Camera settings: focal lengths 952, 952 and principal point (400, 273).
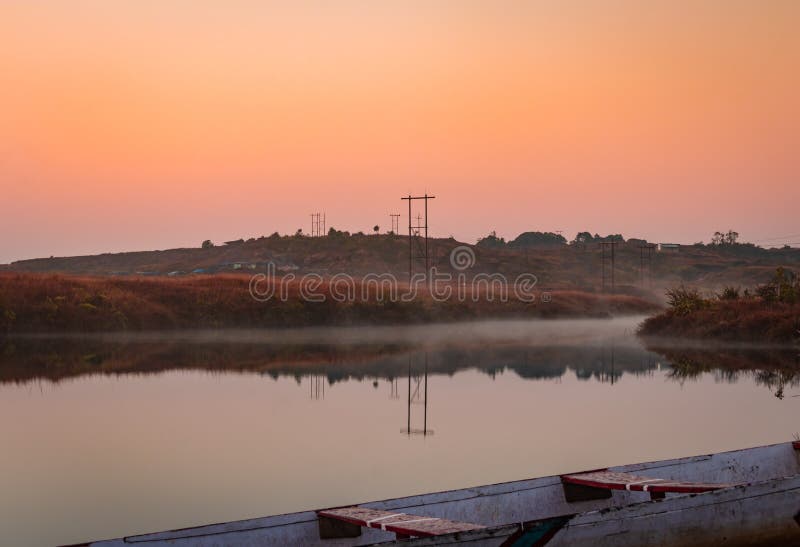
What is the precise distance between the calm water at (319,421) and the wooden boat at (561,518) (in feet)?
13.5

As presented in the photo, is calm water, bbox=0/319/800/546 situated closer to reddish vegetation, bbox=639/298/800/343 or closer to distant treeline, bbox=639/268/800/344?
reddish vegetation, bbox=639/298/800/343

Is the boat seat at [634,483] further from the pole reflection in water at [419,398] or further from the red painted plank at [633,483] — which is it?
the pole reflection in water at [419,398]

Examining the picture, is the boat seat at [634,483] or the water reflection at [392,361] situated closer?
the boat seat at [634,483]

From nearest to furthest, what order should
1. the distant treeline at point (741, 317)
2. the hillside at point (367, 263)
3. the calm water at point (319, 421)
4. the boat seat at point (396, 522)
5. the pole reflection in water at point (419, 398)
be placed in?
the boat seat at point (396, 522) < the calm water at point (319, 421) < the pole reflection in water at point (419, 398) < the distant treeline at point (741, 317) < the hillside at point (367, 263)

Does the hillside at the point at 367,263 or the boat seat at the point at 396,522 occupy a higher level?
the hillside at the point at 367,263

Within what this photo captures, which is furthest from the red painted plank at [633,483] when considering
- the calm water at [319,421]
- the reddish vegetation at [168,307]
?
the reddish vegetation at [168,307]

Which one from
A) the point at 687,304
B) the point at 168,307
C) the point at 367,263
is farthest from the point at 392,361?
the point at 367,263

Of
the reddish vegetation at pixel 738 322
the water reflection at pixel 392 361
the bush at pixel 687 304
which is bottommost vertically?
the water reflection at pixel 392 361

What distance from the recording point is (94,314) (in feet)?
191

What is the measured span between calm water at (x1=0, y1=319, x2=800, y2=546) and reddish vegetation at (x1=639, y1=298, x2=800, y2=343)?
10.7ft

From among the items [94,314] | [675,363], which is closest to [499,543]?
[675,363]

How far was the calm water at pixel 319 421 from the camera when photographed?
17672 millimetres

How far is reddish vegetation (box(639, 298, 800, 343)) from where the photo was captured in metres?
46.1

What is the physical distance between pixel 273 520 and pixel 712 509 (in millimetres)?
5838
